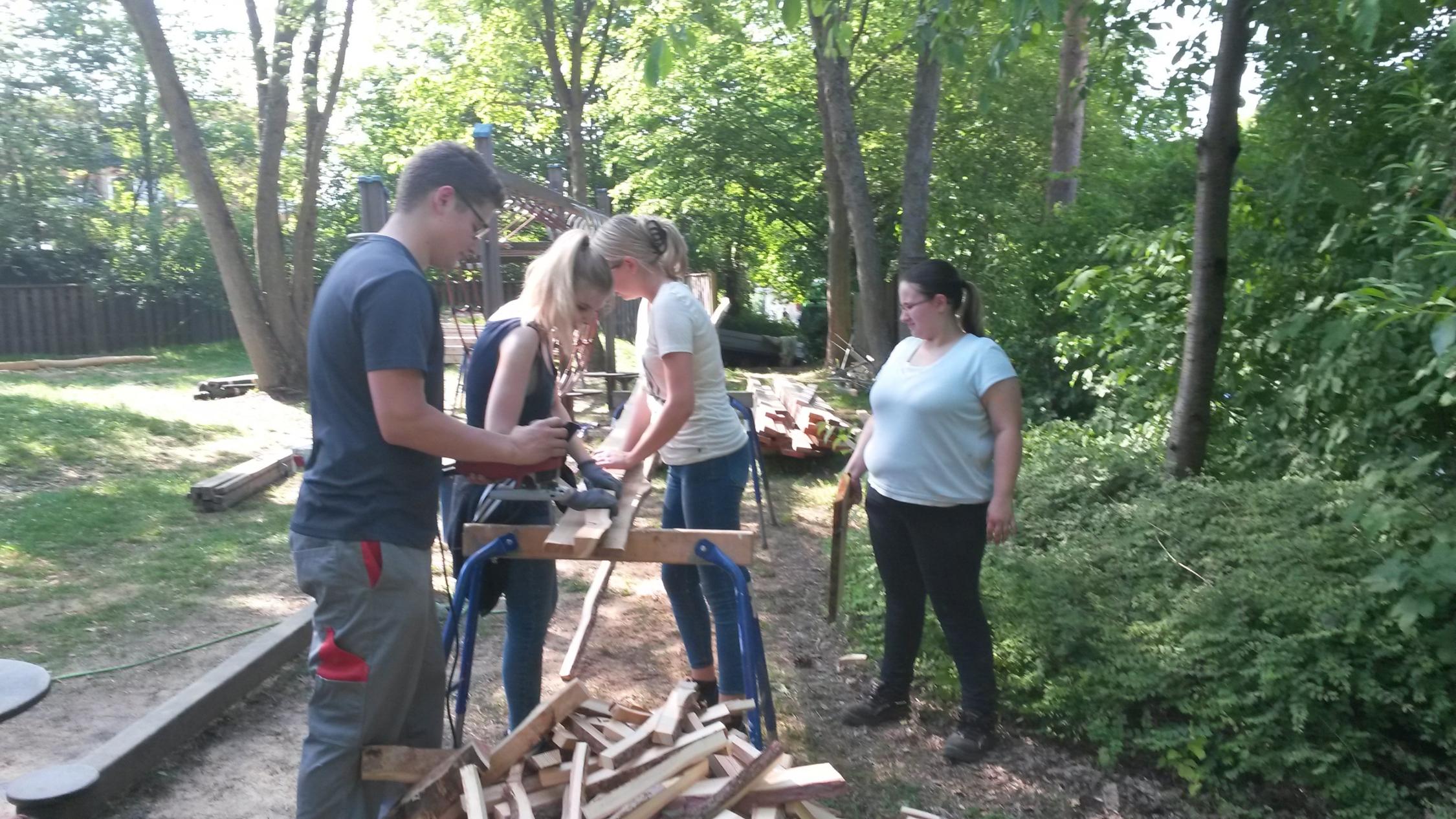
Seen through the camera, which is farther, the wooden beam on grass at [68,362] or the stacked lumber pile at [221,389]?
the wooden beam on grass at [68,362]

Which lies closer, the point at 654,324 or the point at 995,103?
the point at 654,324

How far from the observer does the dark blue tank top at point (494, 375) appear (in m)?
3.20

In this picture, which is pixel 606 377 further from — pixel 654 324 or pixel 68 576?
pixel 654 324

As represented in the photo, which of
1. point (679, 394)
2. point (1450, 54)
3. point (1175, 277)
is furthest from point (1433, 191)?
point (679, 394)

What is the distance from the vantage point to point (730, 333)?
2027 centimetres

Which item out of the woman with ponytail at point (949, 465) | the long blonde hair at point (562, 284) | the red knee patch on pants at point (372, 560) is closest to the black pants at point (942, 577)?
the woman with ponytail at point (949, 465)

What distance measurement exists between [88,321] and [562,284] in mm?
24541

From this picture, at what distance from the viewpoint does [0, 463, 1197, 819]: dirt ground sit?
142 inches

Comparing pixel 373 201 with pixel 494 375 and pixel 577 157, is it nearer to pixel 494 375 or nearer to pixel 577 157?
pixel 494 375

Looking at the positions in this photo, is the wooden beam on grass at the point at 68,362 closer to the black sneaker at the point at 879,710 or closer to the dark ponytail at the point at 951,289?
the black sneaker at the point at 879,710

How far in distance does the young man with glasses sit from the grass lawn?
10.0ft

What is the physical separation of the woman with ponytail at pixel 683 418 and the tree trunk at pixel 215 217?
10.8 metres

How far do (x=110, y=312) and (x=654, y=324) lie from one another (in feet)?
80.9

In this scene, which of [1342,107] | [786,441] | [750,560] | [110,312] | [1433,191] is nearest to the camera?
[750,560]
